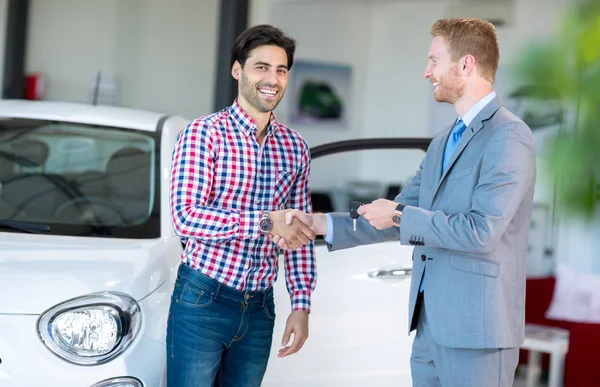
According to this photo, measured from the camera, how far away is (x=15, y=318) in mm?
2104

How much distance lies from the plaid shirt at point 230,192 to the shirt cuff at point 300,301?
112mm

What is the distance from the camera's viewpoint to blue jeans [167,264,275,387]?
2131 mm

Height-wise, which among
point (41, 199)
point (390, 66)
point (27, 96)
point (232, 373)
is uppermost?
point (390, 66)

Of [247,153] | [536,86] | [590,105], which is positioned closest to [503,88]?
[536,86]

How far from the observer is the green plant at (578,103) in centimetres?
677

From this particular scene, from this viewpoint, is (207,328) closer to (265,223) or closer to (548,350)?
(265,223)

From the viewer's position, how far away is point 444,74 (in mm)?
2053

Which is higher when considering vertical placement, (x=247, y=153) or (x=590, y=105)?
(x=590, y=105)

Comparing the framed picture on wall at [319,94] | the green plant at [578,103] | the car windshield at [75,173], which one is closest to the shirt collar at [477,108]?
the car windshield at [75,173]

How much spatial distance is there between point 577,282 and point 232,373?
13.7ft

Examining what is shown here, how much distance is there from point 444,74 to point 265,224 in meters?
0.56

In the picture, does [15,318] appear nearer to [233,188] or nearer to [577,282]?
Result: [233,188]

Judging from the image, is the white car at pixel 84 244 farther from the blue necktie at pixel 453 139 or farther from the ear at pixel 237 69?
the blue necktie at pixel 453 139

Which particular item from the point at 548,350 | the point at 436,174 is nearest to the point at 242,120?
the point at 436,174
